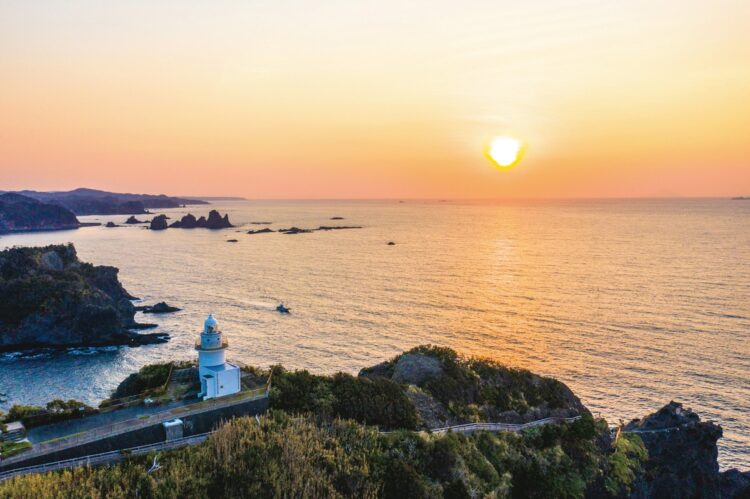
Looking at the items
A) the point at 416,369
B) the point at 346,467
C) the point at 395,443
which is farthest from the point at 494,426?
the point at 346,467

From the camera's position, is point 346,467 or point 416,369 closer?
point 346,467

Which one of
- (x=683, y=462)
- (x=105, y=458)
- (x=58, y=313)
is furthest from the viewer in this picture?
(x=58, y=313)

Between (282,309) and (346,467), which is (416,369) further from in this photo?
(282,309)

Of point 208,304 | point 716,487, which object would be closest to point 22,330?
point 208,304

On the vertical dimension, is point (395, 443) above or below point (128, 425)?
below

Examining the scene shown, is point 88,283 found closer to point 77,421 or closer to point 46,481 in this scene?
point 77,421

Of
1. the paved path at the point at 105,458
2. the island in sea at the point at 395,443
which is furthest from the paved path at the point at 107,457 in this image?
the island in sea at the point at 395,443

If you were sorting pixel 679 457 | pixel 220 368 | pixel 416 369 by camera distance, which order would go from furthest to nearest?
pixel 416 369
pixel 679 457
pixel 220 368
